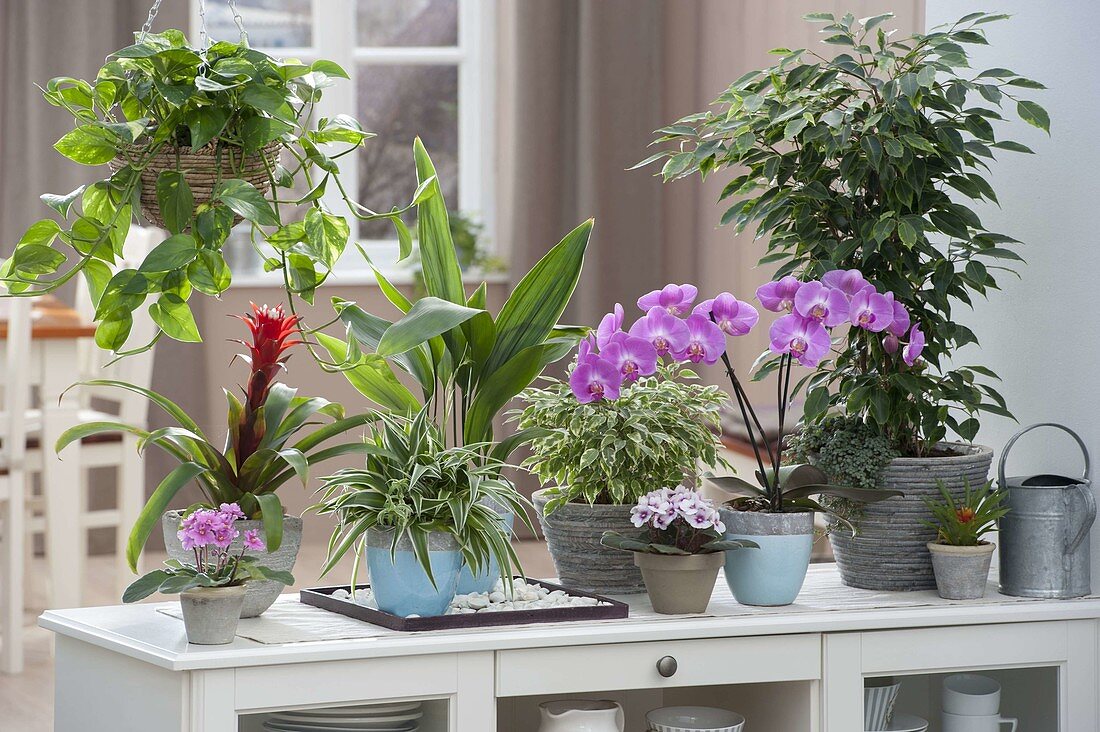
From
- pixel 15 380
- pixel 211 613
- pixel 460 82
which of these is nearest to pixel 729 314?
pixel 211 613

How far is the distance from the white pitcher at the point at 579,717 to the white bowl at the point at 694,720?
91 mm

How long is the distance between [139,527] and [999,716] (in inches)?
46.2

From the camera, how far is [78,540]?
3.95m

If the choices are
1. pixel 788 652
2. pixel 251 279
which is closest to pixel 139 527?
pixel 788 652

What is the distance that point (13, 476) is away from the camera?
3.76m

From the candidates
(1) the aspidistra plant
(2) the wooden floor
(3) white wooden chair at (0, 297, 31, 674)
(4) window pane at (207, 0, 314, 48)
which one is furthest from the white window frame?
(1) the aspidistra plant

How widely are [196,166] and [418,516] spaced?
0.48 meters

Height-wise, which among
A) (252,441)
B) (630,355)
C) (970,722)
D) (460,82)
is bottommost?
(970,722)

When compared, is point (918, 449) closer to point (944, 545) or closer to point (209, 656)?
point (944, 545)

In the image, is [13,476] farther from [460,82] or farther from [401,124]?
[460,82]

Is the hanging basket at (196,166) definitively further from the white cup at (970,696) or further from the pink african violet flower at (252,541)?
the white cup at (970,696)

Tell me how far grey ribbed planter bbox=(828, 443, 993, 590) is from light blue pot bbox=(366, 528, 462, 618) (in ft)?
2.04

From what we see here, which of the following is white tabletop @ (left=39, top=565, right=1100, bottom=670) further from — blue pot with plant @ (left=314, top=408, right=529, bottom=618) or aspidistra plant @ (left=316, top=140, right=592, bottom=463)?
aspidistra plant @ (left=316, top=140, right=592, bottom=463)

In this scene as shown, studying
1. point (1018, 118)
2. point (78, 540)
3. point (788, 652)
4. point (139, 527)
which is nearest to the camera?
point (139, 527)
